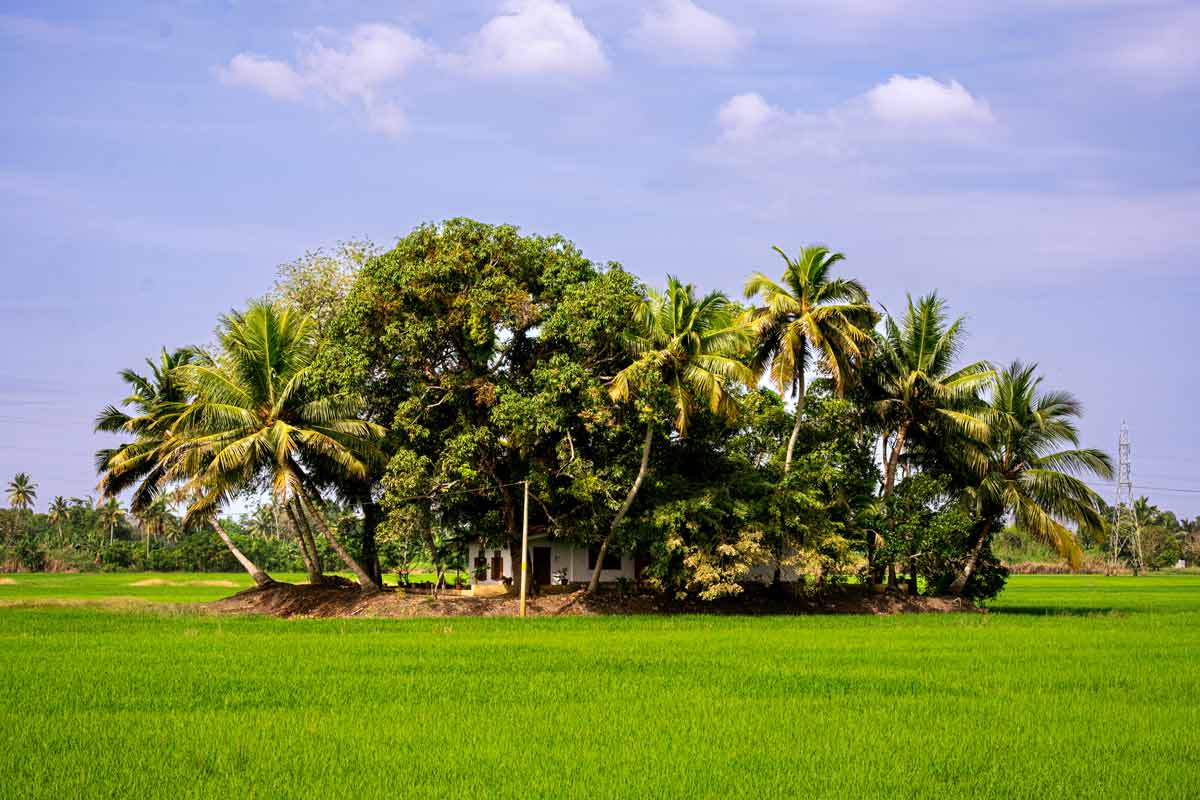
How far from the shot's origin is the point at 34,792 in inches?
364

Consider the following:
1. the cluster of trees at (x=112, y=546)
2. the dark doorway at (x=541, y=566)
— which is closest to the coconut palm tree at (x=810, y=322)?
the dark doorway at (x=541, y=566)

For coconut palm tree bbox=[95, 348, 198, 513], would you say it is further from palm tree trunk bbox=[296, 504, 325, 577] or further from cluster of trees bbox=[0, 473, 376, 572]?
cluster of trees bbox=[0, 473, 376, 572]

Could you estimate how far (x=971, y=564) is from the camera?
3431 cm

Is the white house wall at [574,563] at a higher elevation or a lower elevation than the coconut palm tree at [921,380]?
lower

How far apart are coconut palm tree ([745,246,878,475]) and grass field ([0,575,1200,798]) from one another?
33.4 feet

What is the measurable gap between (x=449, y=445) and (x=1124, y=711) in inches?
753

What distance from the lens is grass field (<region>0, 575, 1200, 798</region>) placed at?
9953mm

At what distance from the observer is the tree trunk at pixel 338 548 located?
108 ft

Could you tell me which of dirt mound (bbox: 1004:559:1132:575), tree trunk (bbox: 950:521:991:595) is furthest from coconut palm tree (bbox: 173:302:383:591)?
dirt mound (bbox: 1004:559:1132:575)

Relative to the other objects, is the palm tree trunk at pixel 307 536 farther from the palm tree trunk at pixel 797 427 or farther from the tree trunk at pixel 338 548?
the palm tree trunk at pixel 797 427

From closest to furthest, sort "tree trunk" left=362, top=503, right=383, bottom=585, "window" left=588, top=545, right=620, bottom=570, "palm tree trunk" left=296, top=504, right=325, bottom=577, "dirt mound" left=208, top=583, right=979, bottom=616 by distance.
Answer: "dirt mound" left=208, top=583, right=979, bottom=616
"palm tree trunk" left=296, top=504, right=325, bottom=577
"tree trunk" left=362, top=503, right=383, bottom=585
"window" left=588, top=545, right=620, bottom=570

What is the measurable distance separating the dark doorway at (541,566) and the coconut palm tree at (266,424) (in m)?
6.42

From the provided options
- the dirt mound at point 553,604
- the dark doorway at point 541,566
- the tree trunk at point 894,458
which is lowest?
the dirt mound at point 553,604

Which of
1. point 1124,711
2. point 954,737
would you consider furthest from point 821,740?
point 1124,711
